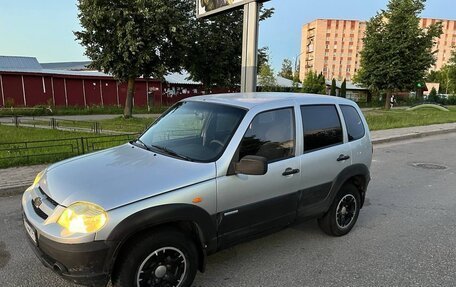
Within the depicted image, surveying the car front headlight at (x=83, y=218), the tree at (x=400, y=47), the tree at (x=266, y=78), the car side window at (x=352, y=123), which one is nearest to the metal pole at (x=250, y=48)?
the car side window at (x=352, y=123)

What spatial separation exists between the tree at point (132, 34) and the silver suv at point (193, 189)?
15.0 m

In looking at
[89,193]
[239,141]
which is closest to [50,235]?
[89,193]

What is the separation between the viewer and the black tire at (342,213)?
4340 millimetres

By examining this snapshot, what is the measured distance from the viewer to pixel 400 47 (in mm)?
29906

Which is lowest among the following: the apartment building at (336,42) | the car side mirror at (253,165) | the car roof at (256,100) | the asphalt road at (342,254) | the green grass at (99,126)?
the green grass at (99,126)

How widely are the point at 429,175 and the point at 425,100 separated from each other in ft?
156

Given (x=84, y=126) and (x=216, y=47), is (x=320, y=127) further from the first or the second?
(x=216, y=47)

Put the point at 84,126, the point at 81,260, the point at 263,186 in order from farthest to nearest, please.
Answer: the point at 84,126 < the point at 263,186 < the point at 81,260

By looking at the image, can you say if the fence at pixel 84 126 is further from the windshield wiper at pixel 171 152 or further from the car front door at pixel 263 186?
the car front door at pixel 263 186

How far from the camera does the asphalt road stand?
342 centimetres

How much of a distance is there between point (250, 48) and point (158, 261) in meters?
8.40

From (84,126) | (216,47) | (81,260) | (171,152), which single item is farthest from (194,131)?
(216,47)

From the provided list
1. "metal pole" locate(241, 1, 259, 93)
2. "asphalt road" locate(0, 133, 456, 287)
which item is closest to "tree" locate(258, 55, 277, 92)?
"metal pole" locate(241, 1, 259, 93)

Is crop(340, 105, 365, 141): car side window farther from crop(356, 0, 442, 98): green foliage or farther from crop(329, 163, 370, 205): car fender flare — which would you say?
crop(356, 0, 442, 98): green foliage
